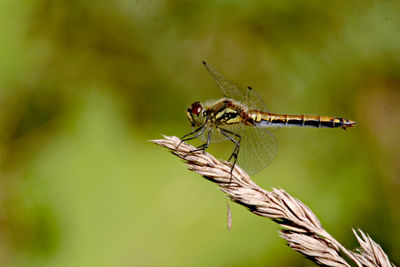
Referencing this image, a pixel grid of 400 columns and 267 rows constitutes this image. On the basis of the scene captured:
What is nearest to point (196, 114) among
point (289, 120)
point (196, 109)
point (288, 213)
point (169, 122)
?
point (196, 109)

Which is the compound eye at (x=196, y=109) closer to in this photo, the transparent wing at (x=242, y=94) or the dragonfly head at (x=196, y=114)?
the dragonfly head at (x=196, y=114)

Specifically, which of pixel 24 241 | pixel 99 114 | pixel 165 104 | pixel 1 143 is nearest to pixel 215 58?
pixel 165 104

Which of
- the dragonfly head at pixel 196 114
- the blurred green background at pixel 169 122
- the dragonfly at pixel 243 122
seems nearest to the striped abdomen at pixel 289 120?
the dragonfly at pixel 243 122

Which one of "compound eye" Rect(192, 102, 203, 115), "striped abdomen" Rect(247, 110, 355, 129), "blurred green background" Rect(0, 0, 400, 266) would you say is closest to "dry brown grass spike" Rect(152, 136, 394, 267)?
"compound eye" Rect(192, 102, 203, 115)

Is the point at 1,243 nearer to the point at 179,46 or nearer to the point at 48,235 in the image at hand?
the point at 48,235

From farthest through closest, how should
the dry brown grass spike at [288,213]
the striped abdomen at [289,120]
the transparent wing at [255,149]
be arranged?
the striped abdomen at [289,120] → the transparent wing at [255,149] → the dry brown grass spike at [288,213]

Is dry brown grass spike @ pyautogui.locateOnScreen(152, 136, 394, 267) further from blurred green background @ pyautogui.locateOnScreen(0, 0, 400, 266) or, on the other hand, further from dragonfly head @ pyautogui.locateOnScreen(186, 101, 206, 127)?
blurred green background @ pyautogui.locateOnScreen(0, 0, 400, 266)
